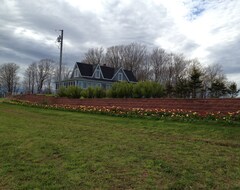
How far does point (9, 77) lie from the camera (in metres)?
79.1

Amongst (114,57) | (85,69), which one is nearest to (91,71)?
(85,69)

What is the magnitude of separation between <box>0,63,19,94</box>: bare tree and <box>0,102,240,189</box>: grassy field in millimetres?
74946

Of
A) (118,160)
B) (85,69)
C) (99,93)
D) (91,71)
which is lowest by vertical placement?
(118,160)

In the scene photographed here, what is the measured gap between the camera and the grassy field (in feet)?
14.0

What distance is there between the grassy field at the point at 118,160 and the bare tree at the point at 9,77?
74.9 metres

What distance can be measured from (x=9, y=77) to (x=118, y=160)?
262 feet

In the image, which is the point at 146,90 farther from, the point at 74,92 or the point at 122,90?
the point at 74,92

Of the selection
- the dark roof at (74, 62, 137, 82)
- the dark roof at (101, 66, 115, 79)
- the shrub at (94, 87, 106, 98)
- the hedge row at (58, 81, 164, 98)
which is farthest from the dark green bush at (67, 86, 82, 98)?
the dark roof at (101, 66, 115, 79)

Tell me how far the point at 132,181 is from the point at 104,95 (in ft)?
60.5

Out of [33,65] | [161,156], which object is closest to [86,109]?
[161,156]

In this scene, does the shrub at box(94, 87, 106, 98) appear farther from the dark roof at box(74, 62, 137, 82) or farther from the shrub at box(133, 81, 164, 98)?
the dark roof at box(74, 62, 137, 82)

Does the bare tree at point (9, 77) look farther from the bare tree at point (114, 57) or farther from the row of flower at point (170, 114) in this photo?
the row of flower at point (170, 114)

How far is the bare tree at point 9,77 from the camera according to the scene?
257ft

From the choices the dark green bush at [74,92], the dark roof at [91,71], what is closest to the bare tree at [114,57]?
the dark roof at [91,71]
